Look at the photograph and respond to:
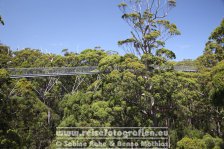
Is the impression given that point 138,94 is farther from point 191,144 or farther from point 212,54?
point 212,54

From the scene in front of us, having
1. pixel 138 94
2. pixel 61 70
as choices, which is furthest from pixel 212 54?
pixel 61 70

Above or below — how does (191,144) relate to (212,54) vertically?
below

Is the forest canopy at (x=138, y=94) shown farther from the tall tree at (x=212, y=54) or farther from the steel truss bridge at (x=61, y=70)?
the steel truss bridge at (x=61, y=70)

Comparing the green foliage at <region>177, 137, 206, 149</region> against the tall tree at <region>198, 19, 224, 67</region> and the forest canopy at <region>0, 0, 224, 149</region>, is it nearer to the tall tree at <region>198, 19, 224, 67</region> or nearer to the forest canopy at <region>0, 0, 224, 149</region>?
the forest canopy at <region>0, 0, 224, 149</region>

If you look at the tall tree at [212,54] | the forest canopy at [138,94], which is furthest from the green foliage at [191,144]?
the tall tree at [212,54]

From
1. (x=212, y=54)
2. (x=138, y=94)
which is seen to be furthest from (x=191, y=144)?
(x=212, y=54)

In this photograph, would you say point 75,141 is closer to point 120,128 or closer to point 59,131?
point 59,131

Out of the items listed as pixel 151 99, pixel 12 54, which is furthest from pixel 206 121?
pixel 12 54

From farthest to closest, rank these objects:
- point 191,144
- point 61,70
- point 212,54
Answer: point 61,70 → point 212,54 → point 191,144

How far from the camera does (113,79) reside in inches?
409

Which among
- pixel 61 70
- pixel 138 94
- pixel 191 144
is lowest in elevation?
pixel 191 144

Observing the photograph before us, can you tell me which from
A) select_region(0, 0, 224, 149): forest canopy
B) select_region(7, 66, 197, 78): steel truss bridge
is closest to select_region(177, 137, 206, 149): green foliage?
select_region(0, 0, 224, 149): forest canopy

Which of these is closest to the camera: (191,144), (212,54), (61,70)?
(191,144)

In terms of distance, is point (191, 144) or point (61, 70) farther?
point (61, 70)
